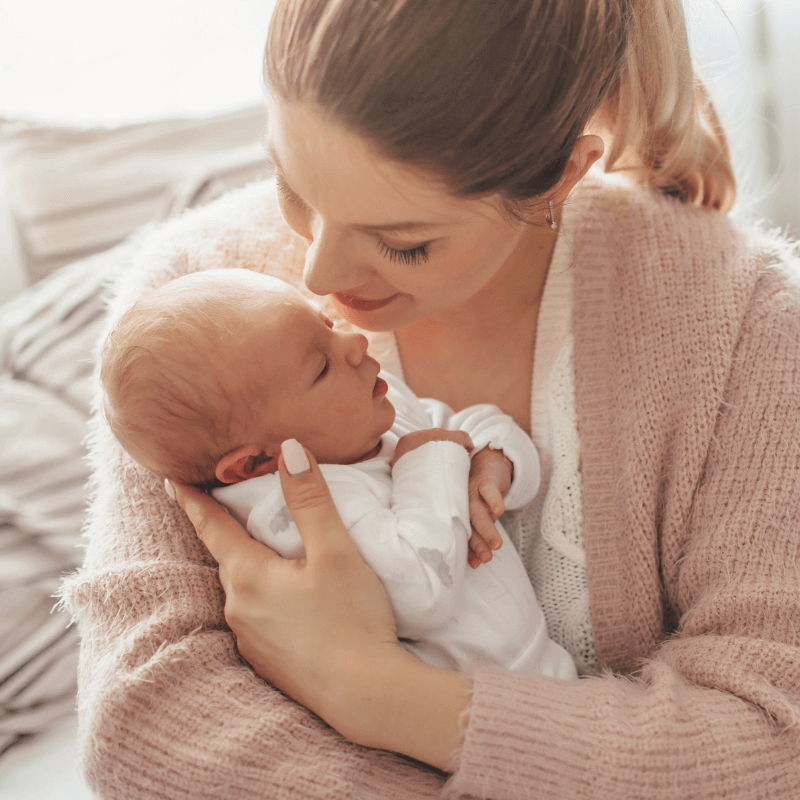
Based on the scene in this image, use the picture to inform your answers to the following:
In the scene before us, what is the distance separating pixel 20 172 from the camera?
2.06m

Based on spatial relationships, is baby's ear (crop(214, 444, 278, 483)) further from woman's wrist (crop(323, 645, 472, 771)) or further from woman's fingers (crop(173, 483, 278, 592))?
woman's wrist (crop(323, 645, 472, 771))

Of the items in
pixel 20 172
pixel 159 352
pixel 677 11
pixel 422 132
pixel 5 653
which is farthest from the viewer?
pixel 20 172

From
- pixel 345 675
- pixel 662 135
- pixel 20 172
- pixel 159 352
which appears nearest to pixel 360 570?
pixel 345 675

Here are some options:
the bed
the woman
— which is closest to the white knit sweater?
the woman

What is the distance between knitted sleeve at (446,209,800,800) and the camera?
0.95m

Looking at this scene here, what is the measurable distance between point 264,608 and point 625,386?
621 mm

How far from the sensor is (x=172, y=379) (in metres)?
0.99

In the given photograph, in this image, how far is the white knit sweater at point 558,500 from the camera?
3.97ft

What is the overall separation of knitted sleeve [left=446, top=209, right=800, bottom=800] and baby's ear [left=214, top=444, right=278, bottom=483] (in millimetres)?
391

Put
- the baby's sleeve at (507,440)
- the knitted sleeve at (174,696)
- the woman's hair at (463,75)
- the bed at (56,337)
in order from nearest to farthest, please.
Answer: the woman's hair at (463,75) < the knitted sleeve at (174,696) < the baby's sleeve at (507,440) < the bed at (56,337)

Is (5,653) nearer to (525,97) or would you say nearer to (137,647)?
(137,647)

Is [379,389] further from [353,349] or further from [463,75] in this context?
[463,75]

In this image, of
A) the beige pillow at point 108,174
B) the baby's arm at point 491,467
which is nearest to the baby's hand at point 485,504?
the baby's arm at point 491,467

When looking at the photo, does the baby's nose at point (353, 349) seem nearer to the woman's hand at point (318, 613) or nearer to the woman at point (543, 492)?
the woman at point (543, 492)
